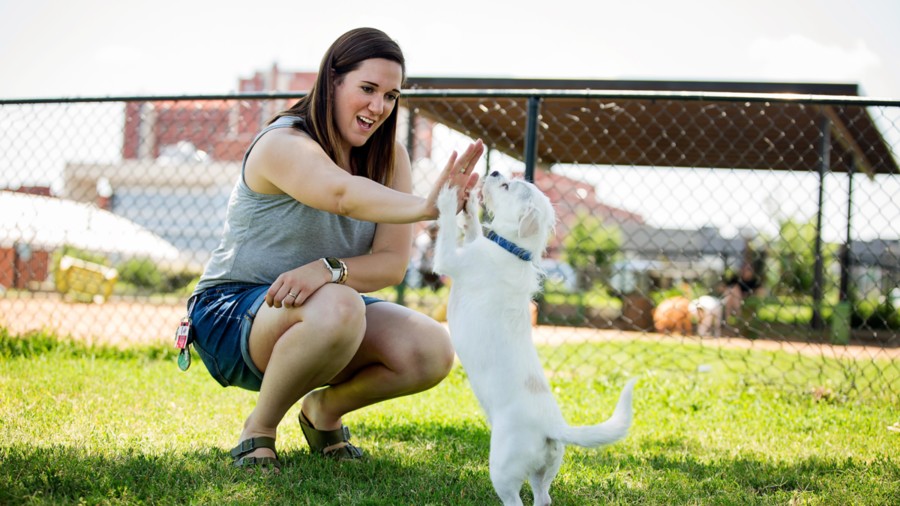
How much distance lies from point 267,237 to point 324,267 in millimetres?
241

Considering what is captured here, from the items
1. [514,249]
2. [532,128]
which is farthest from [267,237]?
[532,128]

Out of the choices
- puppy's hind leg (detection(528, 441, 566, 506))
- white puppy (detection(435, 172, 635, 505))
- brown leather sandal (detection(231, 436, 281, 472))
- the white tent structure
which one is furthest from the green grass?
the white tent structure

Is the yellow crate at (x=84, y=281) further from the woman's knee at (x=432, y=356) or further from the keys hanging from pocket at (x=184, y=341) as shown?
the woman's knee at (x=432, y=356)

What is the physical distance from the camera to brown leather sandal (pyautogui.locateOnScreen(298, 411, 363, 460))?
2.39 metres

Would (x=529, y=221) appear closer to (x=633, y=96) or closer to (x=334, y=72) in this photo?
(x=334, y=72)

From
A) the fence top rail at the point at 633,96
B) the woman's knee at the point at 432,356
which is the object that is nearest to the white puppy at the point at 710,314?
the fence top rail at the point at 633,96

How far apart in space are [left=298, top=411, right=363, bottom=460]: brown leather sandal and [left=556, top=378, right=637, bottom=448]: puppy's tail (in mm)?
869

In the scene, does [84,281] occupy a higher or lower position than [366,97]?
lower

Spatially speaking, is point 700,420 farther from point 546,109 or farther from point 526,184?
point 546,109

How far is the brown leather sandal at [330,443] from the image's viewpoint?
239 cm

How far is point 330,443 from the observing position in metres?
2.40

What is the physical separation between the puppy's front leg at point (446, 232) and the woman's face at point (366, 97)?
1.53ft

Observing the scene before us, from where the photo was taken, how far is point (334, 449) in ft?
7.86

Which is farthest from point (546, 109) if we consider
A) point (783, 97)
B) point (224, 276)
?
point (224, 276)
